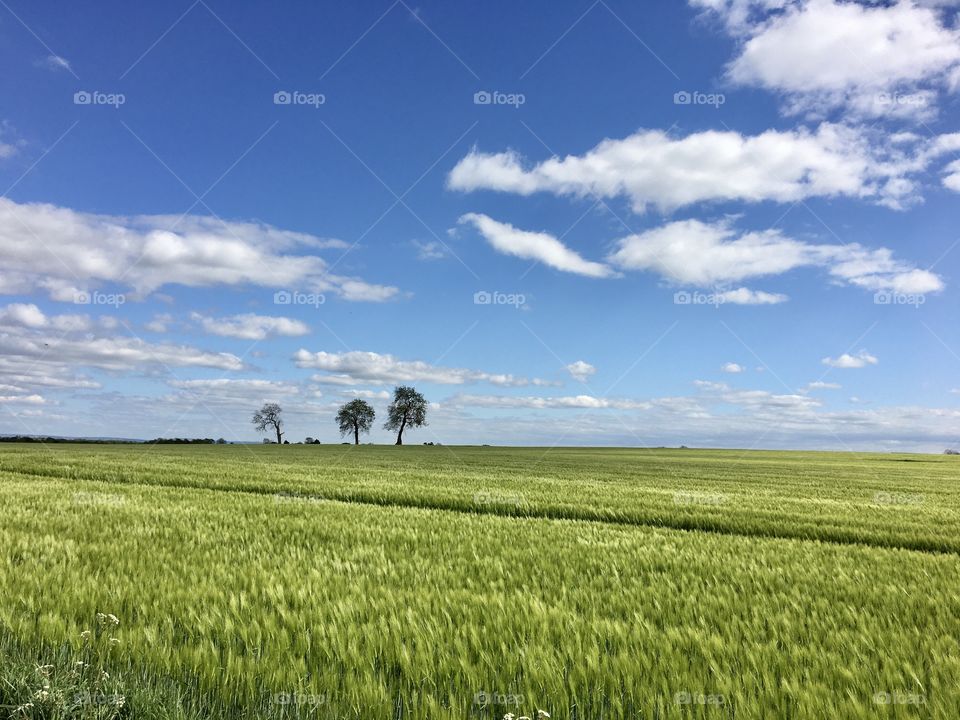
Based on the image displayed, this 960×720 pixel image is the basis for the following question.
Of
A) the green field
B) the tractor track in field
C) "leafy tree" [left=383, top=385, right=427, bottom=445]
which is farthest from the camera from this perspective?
"leafy tree" [left=383, top=385, right=427, bottom=445]

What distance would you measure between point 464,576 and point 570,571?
54.1 inches

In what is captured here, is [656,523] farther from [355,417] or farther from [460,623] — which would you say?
[355,417]

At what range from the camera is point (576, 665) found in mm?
3895

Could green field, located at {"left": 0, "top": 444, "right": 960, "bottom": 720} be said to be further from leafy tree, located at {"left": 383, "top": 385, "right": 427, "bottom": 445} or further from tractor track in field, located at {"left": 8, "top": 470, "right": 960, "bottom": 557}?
leafy tree, located at {"left": 383, "top": 385, "right": 427, "bottom": 445}

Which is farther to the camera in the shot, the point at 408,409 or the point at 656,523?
the point at 408,409

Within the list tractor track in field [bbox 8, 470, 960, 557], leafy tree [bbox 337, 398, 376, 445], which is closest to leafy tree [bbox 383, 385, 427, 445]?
leafy tree [bbox 337, 398, 376, 445]

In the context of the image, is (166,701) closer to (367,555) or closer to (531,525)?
(367,555)

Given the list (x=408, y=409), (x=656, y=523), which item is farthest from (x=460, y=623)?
(x=408, y=409)

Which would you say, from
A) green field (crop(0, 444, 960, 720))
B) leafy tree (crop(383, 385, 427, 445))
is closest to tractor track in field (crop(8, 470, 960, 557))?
green field (crop(0, 444, 960, 720))

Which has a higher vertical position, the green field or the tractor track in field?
the green field

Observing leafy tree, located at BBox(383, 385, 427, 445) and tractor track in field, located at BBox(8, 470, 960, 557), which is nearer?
tractor track in field, located at BBox(8, 470, 960, 557)

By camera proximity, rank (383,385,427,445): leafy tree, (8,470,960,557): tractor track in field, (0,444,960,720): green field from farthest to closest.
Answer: (383,385,427,445): leafy tree
(8,470,960,557): tractor track in field
(0,444,960,720): green field

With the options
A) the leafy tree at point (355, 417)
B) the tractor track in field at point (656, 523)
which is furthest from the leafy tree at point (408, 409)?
the tractor track in field at point (656, 523)

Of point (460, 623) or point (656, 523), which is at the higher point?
point (460, 623)
